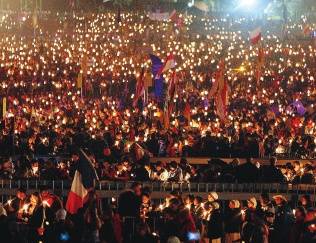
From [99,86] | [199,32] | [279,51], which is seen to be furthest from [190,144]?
[199,32]

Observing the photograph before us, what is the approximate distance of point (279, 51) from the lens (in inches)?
2247

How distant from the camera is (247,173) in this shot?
21.9m

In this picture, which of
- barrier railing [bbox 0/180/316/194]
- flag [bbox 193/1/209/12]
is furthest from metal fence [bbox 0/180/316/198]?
flag [bbox 193/1/209/12]

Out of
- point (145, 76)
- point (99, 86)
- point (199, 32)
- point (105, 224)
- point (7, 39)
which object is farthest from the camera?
point (199, 32)

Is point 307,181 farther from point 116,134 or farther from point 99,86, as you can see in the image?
point 99,86

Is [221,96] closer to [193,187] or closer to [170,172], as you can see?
[170,172]

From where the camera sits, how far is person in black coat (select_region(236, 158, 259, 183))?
21.8 metres

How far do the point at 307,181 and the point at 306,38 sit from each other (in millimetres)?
43697

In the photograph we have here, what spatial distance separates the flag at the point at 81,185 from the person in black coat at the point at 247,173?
6.16 metres

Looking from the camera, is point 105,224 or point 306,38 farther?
point 306,38

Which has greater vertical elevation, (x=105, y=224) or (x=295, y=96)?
(x=295, y=96)

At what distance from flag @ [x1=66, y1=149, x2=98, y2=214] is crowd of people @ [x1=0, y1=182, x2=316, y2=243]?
0.13 m

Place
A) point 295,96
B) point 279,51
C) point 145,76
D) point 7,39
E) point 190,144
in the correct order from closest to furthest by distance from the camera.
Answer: point 190,144
point 145,76
point 295,96
point 279,51
point 7,39

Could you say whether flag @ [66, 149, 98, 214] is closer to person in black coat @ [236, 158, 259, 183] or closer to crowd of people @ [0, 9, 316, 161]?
person in black coat @ [236, 158, 259, 183]
